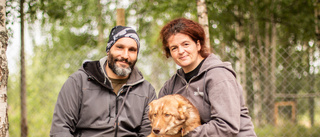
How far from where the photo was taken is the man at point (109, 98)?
327 centimetres

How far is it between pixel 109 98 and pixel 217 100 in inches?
59.5

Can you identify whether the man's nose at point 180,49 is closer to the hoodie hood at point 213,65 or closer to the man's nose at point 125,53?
the hoodie hood at point 213,65

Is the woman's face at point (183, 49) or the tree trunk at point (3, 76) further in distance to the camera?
the tree trunk at point (3, 76)

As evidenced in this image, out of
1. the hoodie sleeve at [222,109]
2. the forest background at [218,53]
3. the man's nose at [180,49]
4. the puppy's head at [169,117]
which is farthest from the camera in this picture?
the forest background at [218,53]

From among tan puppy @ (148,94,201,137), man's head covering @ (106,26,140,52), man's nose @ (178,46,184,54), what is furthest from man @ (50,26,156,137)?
man's nose @ (178,46,184,54)

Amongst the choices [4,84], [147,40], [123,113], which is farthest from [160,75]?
[147,40]

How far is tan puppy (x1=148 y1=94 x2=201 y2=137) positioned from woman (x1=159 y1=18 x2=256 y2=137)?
0.14 meters

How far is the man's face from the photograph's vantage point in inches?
139

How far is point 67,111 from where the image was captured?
3232mm

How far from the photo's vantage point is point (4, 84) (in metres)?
3.29

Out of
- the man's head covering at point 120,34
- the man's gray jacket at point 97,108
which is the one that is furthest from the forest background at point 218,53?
the man's gray jacket at point 97,108

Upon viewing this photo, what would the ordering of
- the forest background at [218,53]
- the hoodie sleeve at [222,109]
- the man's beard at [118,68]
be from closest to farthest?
1. the hoodie sleeve at [222,109]
2. the man's beard at [118,68]
3. the forest background at [218,53]

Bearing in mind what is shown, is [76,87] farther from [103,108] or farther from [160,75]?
[160,75]

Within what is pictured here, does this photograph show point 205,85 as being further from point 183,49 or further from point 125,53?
point 125,53
